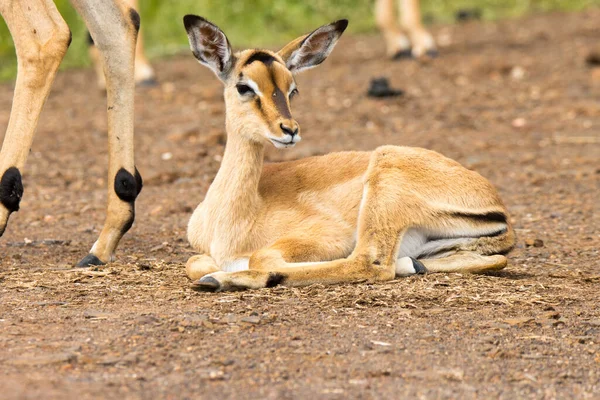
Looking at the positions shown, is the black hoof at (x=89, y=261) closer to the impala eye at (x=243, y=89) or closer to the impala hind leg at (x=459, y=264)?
the impala eye at (x=243, y=89)

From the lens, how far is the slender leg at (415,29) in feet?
51.4

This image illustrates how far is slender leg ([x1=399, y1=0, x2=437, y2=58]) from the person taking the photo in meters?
15.7

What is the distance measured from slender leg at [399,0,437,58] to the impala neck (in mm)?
9740

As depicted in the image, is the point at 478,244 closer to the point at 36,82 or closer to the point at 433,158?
the point at 433,158

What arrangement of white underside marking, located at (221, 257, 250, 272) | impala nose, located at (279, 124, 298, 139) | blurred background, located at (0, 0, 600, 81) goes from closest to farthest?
impala nose, located at (279, 124, 298, 139)
white underside marking, located at (221, 257, 250, 272)
blurred background, located at (0, 0, 600, 81)

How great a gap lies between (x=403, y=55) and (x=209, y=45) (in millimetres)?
9579

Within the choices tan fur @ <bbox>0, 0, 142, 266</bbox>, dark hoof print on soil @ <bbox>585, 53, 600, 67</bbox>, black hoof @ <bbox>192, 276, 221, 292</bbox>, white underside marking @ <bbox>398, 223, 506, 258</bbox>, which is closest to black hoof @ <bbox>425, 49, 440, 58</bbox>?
dark hoof print on soil @ <bbox>585, 53, 600, 67</bbox>

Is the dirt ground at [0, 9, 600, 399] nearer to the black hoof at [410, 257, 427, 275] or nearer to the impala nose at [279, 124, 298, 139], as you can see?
the black hoof at [410, 257, 427, 275]

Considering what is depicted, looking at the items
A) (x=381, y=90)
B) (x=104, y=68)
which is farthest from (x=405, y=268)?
(x=381, y=90)

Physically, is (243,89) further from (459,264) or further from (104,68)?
(459,264)

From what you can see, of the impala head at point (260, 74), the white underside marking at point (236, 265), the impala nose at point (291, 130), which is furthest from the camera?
the white underside marking at point (236, 265)

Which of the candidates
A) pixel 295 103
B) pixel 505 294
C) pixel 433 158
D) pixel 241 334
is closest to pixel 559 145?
pixel 295 103

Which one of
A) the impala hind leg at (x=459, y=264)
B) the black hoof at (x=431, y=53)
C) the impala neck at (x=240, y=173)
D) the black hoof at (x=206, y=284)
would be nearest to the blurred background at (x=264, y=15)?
the black hoof at (x=431, y=53)

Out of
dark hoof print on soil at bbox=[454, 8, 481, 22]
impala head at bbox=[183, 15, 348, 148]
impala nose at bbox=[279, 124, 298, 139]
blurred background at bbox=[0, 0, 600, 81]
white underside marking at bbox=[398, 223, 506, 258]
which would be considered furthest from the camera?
dark hoof print on soil at bbox=[454, 8, 481, 22]
